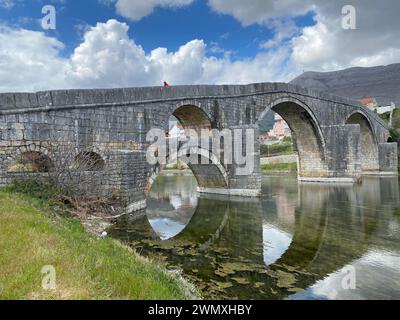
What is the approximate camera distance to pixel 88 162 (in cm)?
1234

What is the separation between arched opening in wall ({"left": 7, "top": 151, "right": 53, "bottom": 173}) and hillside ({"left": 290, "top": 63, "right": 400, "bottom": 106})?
251ft

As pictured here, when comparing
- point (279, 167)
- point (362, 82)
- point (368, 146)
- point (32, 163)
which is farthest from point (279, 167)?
point (362, 82)

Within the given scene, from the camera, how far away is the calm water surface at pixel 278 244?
6574mm

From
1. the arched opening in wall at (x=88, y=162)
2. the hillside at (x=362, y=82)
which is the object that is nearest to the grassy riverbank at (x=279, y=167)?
the arched opening in wall at (x=88, y=162)

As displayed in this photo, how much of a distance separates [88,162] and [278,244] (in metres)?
7.09

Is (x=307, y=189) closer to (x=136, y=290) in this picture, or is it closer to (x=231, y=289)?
(x=231, y=289)

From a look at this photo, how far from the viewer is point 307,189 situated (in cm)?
2384

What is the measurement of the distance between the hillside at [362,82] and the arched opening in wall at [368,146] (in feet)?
139

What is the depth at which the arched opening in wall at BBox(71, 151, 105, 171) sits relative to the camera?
1175cm

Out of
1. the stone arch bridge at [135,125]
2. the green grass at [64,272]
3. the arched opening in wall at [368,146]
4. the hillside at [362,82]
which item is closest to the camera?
the green grass at [64,272]

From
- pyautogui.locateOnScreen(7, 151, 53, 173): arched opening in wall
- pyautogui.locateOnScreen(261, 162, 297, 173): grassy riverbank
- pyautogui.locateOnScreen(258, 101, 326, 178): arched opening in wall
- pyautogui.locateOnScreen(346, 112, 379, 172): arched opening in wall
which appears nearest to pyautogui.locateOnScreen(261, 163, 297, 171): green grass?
pyautogui.locateOnScreen(261, 162, 297, 173): grassy riverbank

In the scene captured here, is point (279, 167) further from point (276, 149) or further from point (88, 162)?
point (88, 162)

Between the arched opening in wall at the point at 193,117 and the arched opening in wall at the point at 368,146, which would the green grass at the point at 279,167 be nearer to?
the arched opening in wall at the point at 368,146
